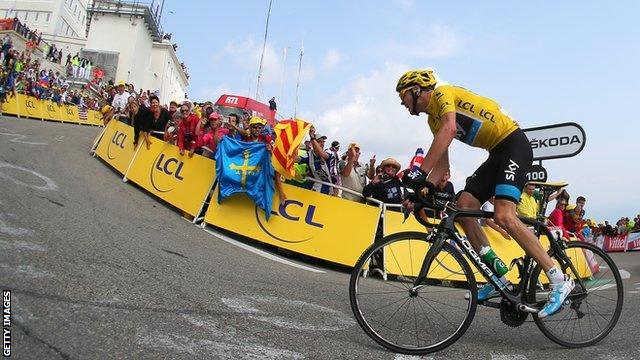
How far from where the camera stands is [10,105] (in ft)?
74.7

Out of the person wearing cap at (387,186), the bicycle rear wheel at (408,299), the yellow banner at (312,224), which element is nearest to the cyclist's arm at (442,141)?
the bicycle rear wheel at (408,299)

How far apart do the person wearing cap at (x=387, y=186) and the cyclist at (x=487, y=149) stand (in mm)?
4092

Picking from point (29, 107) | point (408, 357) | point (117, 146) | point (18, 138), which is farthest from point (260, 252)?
point (29, 107)

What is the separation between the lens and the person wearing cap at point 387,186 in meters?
8.07

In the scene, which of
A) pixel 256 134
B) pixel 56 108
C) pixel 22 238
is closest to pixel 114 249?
pixel 22 238

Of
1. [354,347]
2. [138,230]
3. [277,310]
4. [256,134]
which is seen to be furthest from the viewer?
[256,134]

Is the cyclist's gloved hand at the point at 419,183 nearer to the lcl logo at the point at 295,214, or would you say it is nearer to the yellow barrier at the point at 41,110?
the lcl logo at the point at 295,214

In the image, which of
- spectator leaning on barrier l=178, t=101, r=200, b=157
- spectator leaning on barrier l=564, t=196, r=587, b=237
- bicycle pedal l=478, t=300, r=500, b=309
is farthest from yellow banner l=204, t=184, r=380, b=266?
spectator leaning on barrier l=564, t=196, r=587, b=237

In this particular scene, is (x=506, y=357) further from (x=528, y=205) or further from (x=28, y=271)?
(x=528, y=205)

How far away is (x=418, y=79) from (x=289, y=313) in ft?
7.27

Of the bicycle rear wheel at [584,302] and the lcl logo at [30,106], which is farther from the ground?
the lcl logo at [30,106]

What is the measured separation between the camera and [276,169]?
7.89 metres

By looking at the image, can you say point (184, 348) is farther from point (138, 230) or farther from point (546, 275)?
point (138, 230)

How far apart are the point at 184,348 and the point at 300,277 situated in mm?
3339
